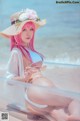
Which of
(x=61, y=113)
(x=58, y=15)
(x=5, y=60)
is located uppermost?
A: (x=58, y=15)

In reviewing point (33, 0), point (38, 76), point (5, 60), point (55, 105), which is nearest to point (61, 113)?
point (55, 105)

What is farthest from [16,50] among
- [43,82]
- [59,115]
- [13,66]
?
[59,115]

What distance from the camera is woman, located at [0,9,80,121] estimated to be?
116 centimetres

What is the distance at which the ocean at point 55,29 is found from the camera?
119cm

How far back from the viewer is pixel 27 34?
1.21 meters

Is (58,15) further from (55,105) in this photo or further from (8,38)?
(55,105)

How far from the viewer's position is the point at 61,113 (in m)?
1.14

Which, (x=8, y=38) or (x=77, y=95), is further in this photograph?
(x=8, y=38)

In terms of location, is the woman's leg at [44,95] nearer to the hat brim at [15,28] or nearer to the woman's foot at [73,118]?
the woman's foot at [73,118]

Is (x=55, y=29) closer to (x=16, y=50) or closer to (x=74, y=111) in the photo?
(x=16, y=50)

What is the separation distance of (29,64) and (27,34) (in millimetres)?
127

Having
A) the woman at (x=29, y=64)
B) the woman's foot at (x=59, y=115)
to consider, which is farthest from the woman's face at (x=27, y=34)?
the woman's foot at (x=59, y=115)

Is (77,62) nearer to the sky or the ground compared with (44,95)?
nearer to the sky

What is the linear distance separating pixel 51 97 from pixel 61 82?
8 centimetres
